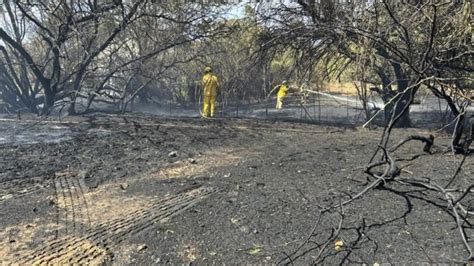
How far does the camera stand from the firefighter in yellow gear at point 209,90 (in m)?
12.5

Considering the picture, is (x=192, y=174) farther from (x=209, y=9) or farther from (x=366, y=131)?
(x=209, y=9)

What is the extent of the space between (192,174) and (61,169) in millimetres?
1976

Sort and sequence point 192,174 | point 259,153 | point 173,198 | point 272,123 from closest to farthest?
point 173,198, point 192,174, point 259,153, point 272,123

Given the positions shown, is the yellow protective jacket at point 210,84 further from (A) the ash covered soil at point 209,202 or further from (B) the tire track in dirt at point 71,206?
(B) the tire track in dirt at point 71,206

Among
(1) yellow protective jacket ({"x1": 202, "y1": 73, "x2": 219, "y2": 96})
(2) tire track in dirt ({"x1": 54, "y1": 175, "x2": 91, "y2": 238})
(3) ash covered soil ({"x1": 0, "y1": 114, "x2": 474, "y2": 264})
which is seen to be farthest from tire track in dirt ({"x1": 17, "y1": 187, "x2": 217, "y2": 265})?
(1) yellow protective jacket ({"x1": 202, "y1": 73, "x2": 219, "y2": 96})

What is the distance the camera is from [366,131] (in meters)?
9.91

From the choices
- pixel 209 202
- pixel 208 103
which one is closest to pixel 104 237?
pixel 209 202

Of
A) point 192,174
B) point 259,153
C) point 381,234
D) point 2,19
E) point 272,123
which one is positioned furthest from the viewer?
point 2,19

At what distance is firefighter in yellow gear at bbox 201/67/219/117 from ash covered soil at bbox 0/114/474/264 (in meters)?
3.98

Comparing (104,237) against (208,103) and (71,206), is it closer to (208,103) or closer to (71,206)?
(71,206)

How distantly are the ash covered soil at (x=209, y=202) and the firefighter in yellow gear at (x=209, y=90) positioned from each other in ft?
13.0

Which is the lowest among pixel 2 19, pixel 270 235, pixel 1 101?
pixel 270 235

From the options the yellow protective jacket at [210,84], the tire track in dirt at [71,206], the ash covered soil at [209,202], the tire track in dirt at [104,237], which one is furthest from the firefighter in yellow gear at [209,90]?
the tire track in dirt at [104,237]

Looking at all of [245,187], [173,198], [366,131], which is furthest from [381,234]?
[366,131]
